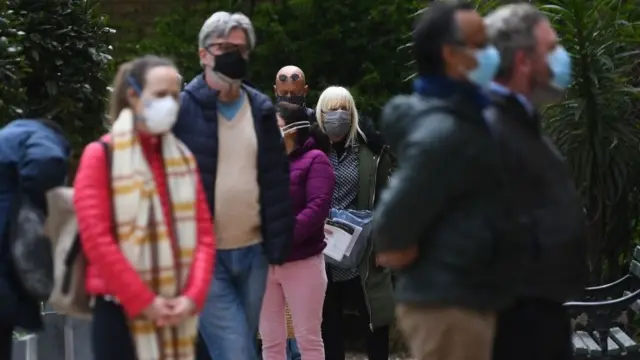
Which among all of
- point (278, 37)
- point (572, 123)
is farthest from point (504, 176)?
point (278, 37)

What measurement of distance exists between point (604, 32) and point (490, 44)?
161 inches

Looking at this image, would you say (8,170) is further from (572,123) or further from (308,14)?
(308,14)

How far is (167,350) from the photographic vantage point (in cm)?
516

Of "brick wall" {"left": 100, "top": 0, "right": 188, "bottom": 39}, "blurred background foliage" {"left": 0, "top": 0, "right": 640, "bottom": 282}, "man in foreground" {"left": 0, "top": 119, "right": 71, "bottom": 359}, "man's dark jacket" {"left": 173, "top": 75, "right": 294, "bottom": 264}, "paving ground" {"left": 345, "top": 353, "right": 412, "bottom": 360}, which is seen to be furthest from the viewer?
"brick wall" {"left": 100, "top": 0, "right": 188, "bottom": 39}

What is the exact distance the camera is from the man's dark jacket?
5855 millimetres

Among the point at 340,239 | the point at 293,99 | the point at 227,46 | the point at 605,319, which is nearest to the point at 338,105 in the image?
the point at 293,99

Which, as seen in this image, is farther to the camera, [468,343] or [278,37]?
[278,37]

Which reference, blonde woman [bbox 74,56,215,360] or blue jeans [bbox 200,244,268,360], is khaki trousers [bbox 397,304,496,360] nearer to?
blonde woman [bbox 74,56,215,360]

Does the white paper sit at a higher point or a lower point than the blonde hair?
lower

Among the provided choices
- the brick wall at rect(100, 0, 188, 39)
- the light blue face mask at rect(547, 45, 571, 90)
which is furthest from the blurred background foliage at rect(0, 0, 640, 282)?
the light blue face mask at rect(547, 45, 571, 90)

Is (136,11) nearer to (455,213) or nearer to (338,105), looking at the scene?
(338,105)

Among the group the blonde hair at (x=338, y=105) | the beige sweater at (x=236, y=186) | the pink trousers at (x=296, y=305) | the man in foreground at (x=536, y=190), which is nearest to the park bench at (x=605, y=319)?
the pink trousers at (x=296, y=305)

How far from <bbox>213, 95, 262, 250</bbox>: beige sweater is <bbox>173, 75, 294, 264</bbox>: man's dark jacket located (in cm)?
3

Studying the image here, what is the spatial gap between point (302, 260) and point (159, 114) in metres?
2.35
